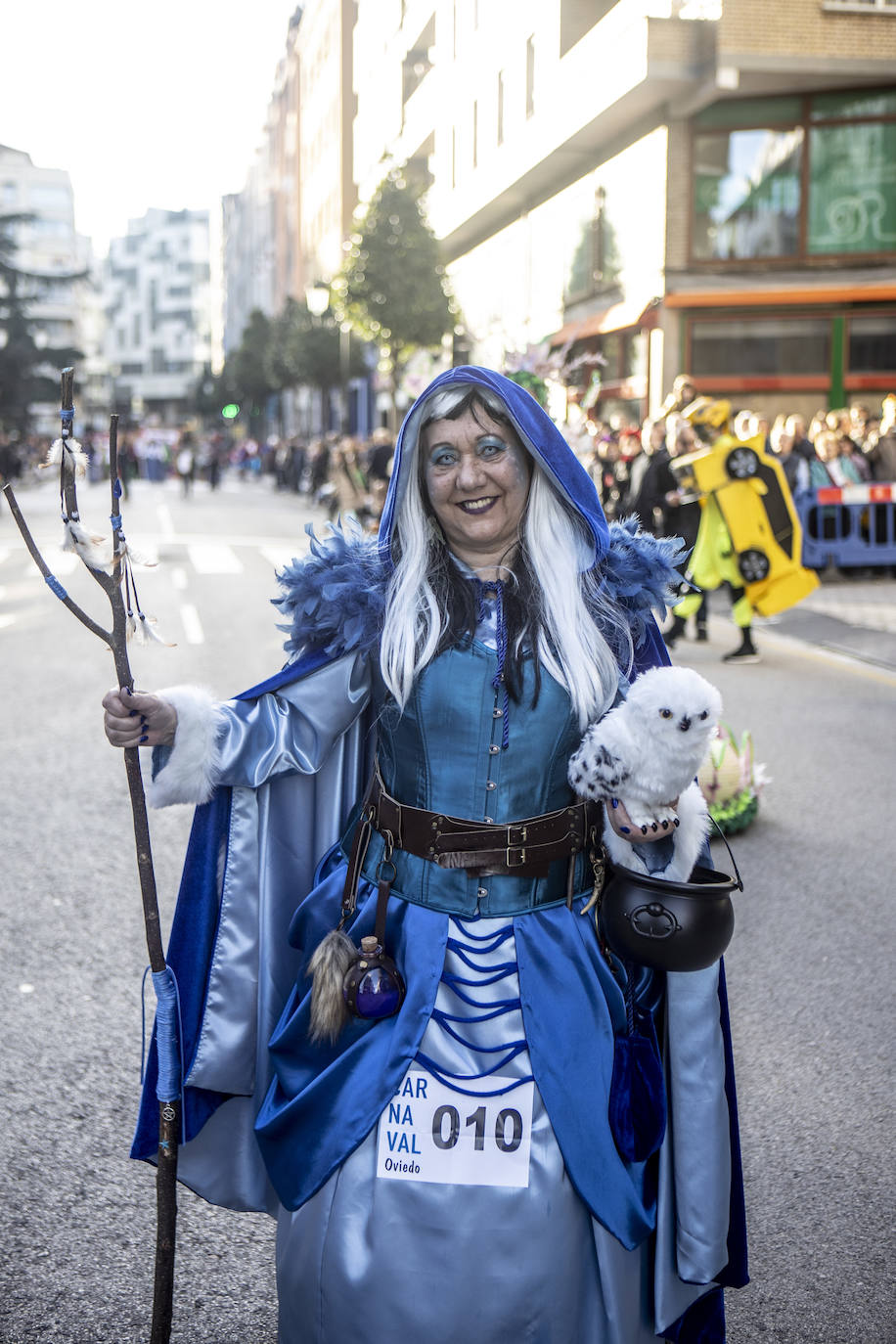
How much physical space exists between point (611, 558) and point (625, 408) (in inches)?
862

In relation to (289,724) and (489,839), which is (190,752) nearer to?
(289,724)

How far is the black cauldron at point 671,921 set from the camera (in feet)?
7.56

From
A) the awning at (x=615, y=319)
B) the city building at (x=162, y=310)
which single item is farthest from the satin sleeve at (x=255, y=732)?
the city building at (x=162, y=310)

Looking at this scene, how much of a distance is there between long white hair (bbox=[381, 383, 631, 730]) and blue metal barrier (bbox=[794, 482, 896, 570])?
13378 mm

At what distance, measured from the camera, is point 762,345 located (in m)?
22.1

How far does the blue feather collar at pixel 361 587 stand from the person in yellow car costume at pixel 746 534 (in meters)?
8.35

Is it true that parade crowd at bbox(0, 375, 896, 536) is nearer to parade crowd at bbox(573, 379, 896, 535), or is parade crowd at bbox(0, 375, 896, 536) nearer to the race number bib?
parade crowd at bbox(573, 379, 896, 535)

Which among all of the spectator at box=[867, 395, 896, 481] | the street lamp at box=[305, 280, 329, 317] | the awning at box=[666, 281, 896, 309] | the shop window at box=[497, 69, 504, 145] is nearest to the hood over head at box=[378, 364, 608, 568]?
the spectator at box=[867, 395, 896, 481]

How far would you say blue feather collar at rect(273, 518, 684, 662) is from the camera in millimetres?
2568

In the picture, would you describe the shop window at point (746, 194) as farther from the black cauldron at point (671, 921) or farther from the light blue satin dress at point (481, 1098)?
the black cauldron at point (671, 921)

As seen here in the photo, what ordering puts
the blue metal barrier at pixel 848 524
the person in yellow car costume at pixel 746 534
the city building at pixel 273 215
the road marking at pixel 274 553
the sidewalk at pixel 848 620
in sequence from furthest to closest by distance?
the city building at pixel 273 215, the road marking at pixel 274 553, the blue metal barrier at pixel 848 524, the sidewalk at pixel 848 620, the person in yellow car costume at pixel 746 534

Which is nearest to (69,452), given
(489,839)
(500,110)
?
(489,839)

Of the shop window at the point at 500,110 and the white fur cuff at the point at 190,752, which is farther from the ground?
the shop window at the point at 500,110

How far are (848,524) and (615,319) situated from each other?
893 cm
